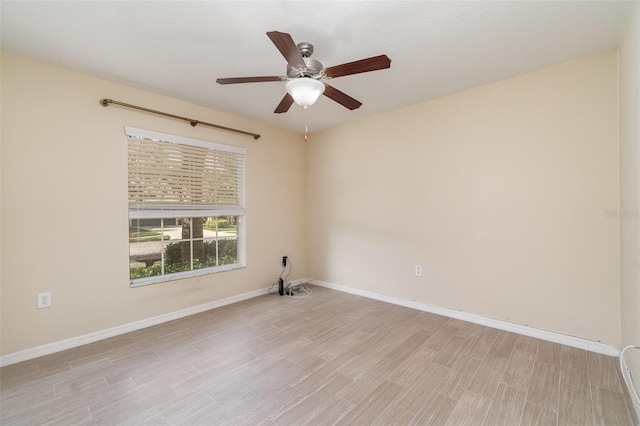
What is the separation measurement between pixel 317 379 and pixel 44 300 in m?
2.48

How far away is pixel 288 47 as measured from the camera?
1.53 m

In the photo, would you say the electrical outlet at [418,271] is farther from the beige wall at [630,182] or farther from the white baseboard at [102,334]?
the white baseboard at [102,334]

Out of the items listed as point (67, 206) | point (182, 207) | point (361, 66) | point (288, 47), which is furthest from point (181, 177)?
point (361, 66)

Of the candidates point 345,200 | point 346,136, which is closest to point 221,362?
point 345,200

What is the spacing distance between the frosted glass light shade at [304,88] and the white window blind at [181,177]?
1966 mm

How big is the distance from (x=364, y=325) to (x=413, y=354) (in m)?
0.68

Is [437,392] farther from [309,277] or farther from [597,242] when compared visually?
[309,277]

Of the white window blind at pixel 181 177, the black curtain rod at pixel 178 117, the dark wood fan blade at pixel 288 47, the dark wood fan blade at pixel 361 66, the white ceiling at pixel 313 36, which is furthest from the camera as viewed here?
the white window blind at pixel 181 177

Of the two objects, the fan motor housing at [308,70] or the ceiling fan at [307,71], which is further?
the fan motor housing at [308,70]

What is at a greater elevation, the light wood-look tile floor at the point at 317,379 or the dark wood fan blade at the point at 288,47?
the dark wood fan blade at the point at 288,47

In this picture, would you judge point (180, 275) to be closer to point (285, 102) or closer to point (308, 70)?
point (285, 102)

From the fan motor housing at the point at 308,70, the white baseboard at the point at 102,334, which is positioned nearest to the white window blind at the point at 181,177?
the white baseboard at the point at 102,334

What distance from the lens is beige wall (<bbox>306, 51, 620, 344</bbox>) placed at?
91.1 inches

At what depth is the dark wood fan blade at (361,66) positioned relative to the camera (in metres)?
1.61
